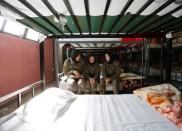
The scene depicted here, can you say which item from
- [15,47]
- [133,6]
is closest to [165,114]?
[133,6]

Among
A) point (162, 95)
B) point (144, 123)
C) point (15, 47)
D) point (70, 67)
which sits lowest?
point (144, 123)

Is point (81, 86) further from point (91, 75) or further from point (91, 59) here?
point (91, 59)

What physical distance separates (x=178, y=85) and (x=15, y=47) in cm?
481

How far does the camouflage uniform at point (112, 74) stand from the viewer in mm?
4984

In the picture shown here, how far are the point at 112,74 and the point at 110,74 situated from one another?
0.06 metres

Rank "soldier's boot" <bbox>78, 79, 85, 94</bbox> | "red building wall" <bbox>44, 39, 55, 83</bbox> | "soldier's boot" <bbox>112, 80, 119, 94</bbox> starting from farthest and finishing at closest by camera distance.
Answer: "red building wall" <bbox>44, 39, 55, 83</bbox> → "soldier's boot" <bbox>112, 80, 119, 94</bbox> → "soldier's boot" <bbox>78, 79, 85, 94</bbox>

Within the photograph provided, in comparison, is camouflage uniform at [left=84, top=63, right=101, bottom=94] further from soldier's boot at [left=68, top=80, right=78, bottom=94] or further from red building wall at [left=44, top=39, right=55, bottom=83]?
red building wall at [left=44, top=39, right=55, bottom=83]

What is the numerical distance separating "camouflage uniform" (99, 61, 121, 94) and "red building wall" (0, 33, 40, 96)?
271 centimetres

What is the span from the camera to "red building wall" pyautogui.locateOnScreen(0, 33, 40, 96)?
4.89 meters

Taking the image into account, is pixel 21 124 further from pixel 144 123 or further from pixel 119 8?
pixel 119 8

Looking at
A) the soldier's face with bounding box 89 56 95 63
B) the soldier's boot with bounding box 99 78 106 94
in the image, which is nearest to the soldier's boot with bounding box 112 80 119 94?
the soldier's boot with bounding box 99 78 106 94

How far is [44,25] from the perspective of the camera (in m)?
2.58

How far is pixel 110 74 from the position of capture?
509 cm

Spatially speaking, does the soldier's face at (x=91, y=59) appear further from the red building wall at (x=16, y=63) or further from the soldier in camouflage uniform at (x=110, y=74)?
the red building wall at (x=16, y=63)
